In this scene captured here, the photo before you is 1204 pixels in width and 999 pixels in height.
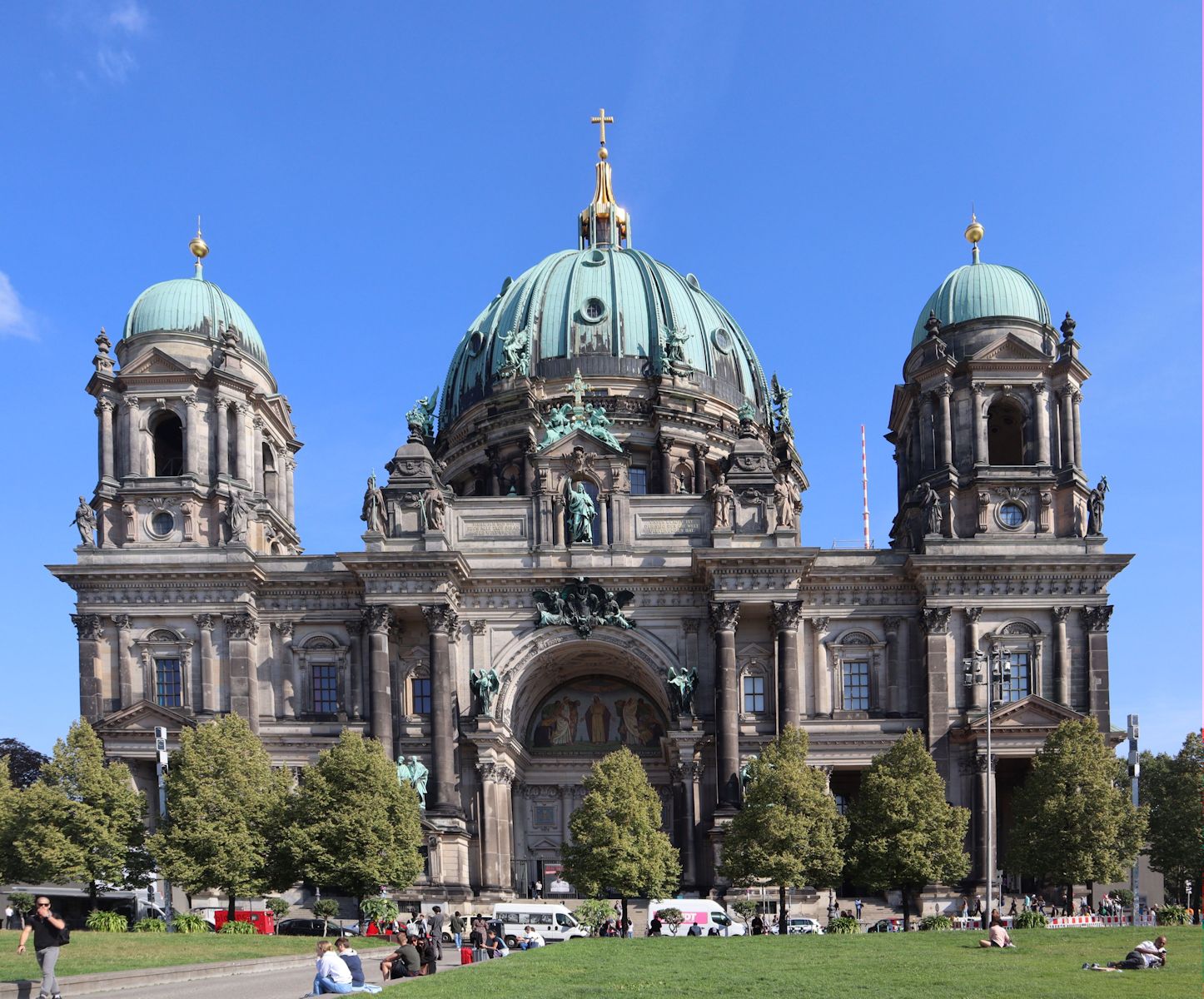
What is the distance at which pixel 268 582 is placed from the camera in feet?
250

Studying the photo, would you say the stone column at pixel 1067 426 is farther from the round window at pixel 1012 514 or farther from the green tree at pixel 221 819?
the green tree at pixel 221 819

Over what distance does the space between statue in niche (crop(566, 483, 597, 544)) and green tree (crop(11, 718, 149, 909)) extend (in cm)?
2387

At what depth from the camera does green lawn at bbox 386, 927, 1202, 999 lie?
30.8 meters

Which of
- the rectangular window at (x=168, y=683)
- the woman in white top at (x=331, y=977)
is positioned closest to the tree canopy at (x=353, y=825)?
the rectangular window at (x=168, y=683)

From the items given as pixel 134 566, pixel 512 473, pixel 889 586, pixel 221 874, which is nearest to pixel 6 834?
pixel 221 874

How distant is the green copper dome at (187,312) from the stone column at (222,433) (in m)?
3.65

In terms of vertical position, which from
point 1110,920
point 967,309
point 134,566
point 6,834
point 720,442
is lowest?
point 1110,920

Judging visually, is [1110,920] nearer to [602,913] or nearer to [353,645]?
[602,913]

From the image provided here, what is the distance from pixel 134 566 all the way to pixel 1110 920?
4658 centimetres

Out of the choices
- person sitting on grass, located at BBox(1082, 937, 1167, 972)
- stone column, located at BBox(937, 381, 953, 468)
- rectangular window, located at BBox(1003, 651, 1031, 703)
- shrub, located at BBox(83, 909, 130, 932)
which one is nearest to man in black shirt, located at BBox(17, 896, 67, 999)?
person sitting on grass, located at BBox(1082, 937, 1167, 972)

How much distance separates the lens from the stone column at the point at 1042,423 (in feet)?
250

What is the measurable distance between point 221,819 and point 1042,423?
141 ft

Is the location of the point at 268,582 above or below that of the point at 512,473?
below

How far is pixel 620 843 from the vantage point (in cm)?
6444
